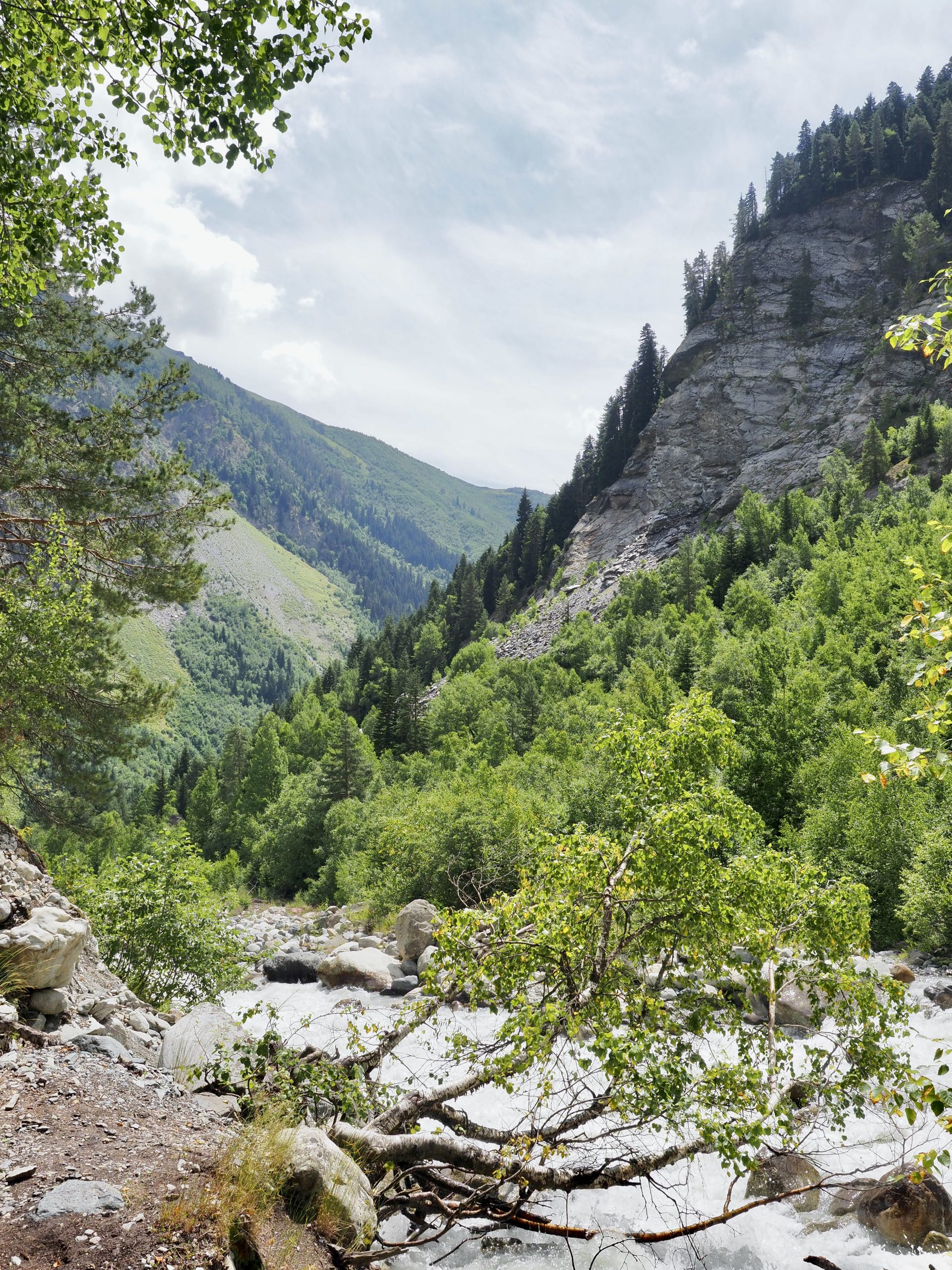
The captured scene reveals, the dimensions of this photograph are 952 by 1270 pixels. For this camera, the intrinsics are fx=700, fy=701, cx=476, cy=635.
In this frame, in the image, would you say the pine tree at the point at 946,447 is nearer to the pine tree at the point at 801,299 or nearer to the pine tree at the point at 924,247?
the pine tree at the point at 924,247

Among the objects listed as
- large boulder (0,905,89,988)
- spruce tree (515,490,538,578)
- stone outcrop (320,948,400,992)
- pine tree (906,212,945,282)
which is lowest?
stone outcrop (320,948,400,992)

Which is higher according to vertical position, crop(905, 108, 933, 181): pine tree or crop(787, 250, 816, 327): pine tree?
crop(905, 108, 933, 181): pine tree

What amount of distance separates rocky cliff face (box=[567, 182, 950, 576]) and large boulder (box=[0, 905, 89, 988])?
92.5m

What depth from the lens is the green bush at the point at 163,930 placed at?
1323 cm

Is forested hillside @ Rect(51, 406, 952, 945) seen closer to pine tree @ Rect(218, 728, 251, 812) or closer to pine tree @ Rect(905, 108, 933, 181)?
pine tree @ Rect(218, 728, 251, 812)

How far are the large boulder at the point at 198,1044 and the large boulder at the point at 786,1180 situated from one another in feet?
24.0

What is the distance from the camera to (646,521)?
332ft

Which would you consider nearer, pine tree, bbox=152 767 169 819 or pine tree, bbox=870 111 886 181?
pine tree, bbox=152 767 169 819

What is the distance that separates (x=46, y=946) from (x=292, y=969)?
17319 millimetres

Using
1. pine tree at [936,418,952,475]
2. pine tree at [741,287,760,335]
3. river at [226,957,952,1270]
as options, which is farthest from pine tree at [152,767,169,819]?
pine tree at [741,287,760,335]

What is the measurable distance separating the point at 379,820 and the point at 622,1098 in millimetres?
37050

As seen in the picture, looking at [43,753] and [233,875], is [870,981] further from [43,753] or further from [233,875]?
[233,875]

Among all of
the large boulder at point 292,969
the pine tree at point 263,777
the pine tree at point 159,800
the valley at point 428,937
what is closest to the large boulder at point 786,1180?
the valley at point 428,937

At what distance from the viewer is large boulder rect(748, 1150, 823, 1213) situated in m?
9.62
